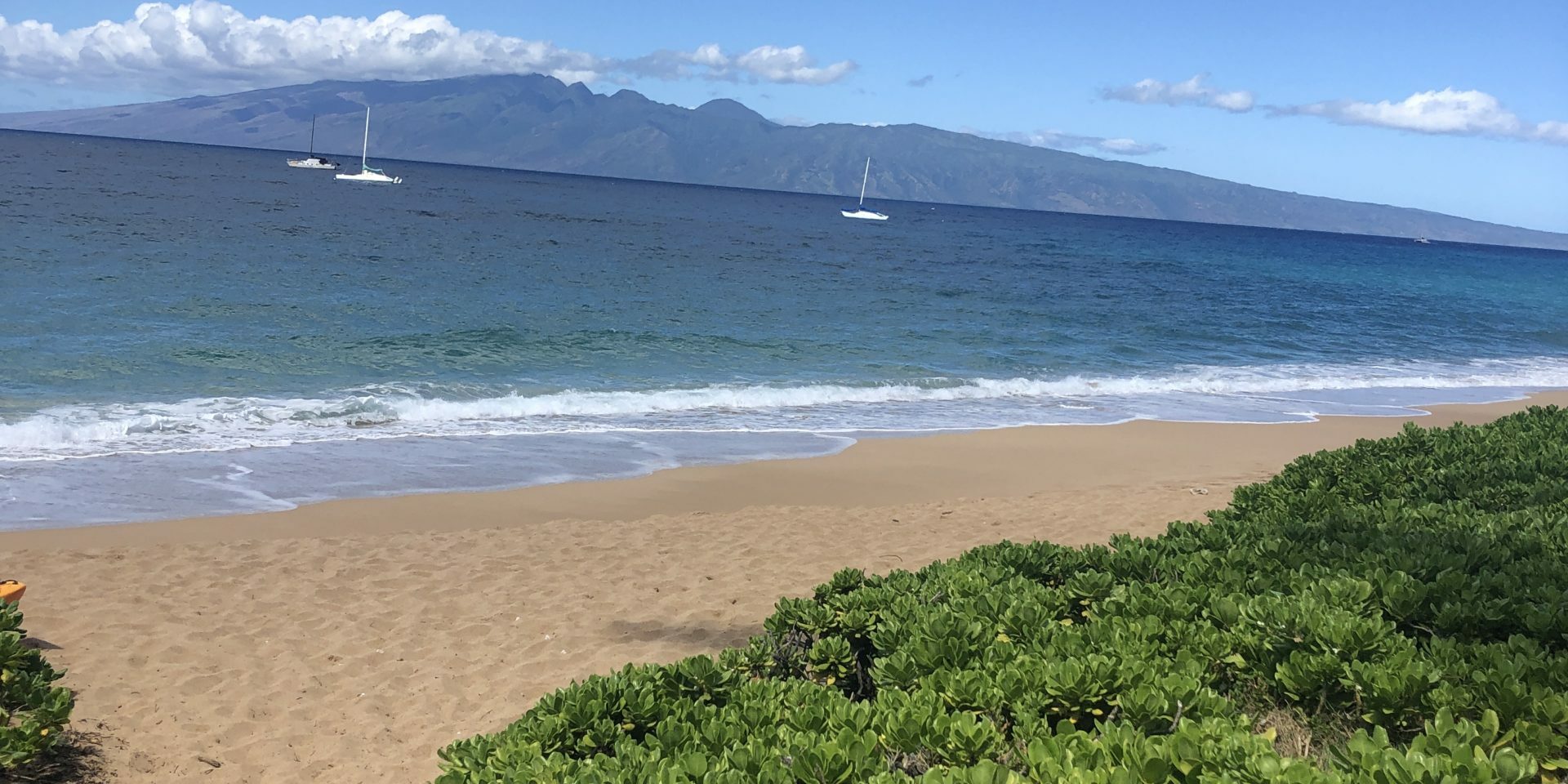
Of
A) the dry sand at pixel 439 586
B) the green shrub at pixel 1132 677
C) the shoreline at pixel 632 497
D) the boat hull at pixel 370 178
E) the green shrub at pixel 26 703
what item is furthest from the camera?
the boat hull at pixel 370 178

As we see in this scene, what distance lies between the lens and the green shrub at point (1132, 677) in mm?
2797

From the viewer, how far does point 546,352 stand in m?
20.0

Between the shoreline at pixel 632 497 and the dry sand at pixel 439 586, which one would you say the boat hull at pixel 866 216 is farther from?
the dry sand at pixel 439 586

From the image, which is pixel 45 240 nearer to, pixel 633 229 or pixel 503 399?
pixel 503 399

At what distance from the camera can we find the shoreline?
8.74 metres

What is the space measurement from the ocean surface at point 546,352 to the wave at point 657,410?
0.07 metres

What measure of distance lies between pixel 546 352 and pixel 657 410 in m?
4.86

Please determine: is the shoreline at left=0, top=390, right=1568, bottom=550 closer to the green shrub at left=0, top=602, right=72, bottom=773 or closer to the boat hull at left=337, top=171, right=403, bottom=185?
the green shrub at left=0, top=602, right=72, bottom=773

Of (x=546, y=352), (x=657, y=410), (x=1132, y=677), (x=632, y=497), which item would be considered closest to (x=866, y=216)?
(x=546, y=352)

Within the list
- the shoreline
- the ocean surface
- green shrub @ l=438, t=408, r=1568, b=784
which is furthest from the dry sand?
green shrub @ l=438, t=408, r=1568, b=784

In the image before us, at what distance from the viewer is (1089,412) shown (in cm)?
1797

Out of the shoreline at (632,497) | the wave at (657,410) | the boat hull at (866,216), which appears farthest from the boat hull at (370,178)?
the shoreline at (632,497)

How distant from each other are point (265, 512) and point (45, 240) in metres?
25.5

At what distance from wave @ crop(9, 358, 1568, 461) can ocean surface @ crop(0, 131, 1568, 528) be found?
7 centimetres
